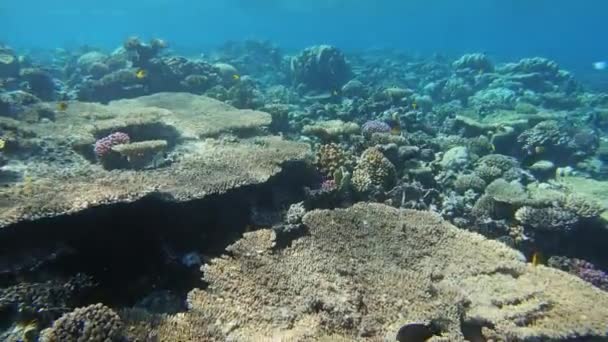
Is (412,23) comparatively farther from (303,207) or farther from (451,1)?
(303,207)

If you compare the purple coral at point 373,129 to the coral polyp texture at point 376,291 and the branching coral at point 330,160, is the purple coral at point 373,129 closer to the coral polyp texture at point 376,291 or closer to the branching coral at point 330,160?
the branching coral at point 330,160

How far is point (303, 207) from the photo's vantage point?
21.4ft

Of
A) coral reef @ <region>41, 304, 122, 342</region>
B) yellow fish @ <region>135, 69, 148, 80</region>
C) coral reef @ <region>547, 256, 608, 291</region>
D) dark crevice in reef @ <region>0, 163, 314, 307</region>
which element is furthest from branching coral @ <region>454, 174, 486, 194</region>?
yellow fish @ <region>135, 69, 148, 80</region>

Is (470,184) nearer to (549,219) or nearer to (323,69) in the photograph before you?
(549,219)

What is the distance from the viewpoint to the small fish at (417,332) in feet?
13.0

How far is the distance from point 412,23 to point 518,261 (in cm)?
19552

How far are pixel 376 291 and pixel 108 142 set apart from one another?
17.7ft

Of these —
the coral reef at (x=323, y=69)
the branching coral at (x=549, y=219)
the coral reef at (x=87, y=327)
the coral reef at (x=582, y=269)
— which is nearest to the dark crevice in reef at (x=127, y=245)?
the coral reef at (x=87, y=327)

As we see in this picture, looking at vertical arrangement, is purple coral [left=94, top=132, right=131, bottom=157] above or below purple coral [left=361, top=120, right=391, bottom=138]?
below

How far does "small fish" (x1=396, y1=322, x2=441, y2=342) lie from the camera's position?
3.95 meters

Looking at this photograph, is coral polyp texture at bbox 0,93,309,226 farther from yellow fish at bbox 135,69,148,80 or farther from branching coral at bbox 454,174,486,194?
yellow fish at bbox 135,69,148,80

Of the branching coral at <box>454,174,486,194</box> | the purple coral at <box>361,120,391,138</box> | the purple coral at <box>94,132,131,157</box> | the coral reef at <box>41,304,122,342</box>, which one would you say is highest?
the purple coral at <box>361,120,391,138</box>

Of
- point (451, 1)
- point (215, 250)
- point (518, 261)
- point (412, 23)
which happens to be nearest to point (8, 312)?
point (215, 250)

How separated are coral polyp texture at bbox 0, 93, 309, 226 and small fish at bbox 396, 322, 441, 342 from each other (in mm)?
3154
